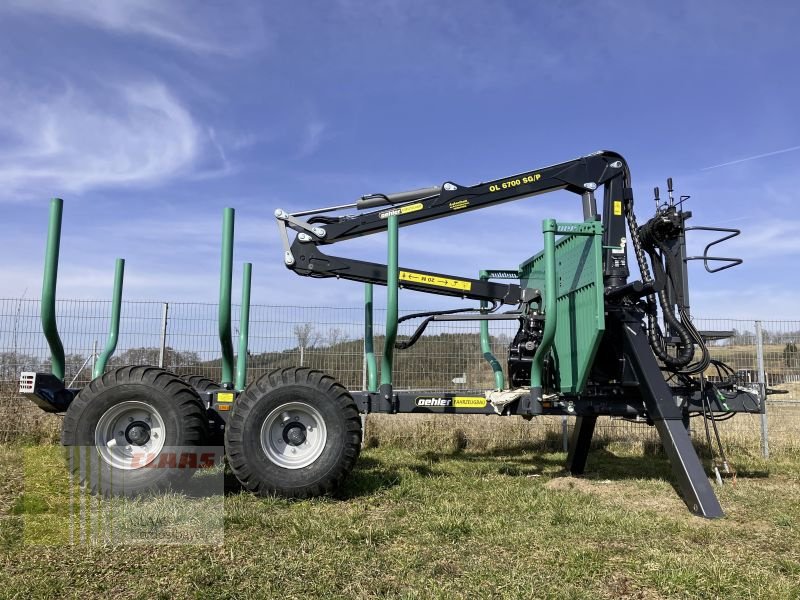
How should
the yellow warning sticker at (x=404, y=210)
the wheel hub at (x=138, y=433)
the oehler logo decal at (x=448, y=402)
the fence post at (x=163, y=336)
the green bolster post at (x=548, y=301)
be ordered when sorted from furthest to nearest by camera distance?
the fence post at (x=163, y=336), the yellow warning sticker at (x=404, y=210), the oehler logo decal at (x=448, y=402), the green bolster post at (x=548, y=301), the wheel hub at (x=138, y=433)

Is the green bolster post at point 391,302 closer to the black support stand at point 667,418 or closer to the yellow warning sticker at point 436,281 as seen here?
the yellow warning sticker at point 436,281

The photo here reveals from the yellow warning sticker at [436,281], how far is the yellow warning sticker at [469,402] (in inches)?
54.9

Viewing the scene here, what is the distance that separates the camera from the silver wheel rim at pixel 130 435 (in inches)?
222

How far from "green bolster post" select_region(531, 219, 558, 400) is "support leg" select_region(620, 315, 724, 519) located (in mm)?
934

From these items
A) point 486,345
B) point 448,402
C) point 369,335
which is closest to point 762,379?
→ point 486,345

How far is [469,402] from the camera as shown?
6.38 meters

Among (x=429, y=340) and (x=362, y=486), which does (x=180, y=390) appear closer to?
(x=362, y=486)

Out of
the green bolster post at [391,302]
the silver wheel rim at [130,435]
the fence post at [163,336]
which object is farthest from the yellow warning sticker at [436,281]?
the fence post at [163,336]

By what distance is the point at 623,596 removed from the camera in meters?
3.56

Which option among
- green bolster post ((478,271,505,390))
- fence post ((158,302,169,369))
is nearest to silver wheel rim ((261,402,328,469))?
green bolster post ((478,271,505,390))

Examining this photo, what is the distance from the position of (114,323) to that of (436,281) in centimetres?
352

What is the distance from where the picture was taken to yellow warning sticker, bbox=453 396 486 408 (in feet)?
20.9

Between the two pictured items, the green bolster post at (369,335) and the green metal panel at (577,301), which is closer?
the green metal panel at (577,301)

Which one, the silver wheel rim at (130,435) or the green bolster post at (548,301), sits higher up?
the green bolster post at (548,301)
